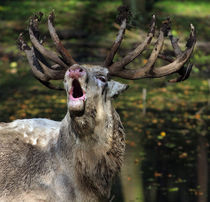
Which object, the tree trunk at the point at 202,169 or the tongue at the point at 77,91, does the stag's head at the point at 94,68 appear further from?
the tree trunk at the point at 202,169

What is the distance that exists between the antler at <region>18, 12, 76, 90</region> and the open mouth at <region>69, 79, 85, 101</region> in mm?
824

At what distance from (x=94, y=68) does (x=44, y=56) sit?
85 cm

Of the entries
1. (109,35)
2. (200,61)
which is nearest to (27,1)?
(109,35)

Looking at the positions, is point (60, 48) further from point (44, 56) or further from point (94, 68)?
point (94, 68)

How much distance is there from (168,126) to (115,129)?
7.85 m

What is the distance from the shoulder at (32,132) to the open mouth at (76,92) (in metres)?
0.84

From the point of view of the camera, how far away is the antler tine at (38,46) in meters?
6.40

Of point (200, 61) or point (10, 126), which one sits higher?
point (10, 126)

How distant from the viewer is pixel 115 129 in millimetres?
5977

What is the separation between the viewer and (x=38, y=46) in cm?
→ 659

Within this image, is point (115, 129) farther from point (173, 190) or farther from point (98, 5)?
point (98, 5)

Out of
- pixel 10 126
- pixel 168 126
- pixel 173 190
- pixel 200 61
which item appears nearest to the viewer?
pixel 10 126

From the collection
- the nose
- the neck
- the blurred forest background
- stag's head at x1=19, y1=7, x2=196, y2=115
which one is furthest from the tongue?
the blurred forest background

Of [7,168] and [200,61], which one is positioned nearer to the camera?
[7,168]
